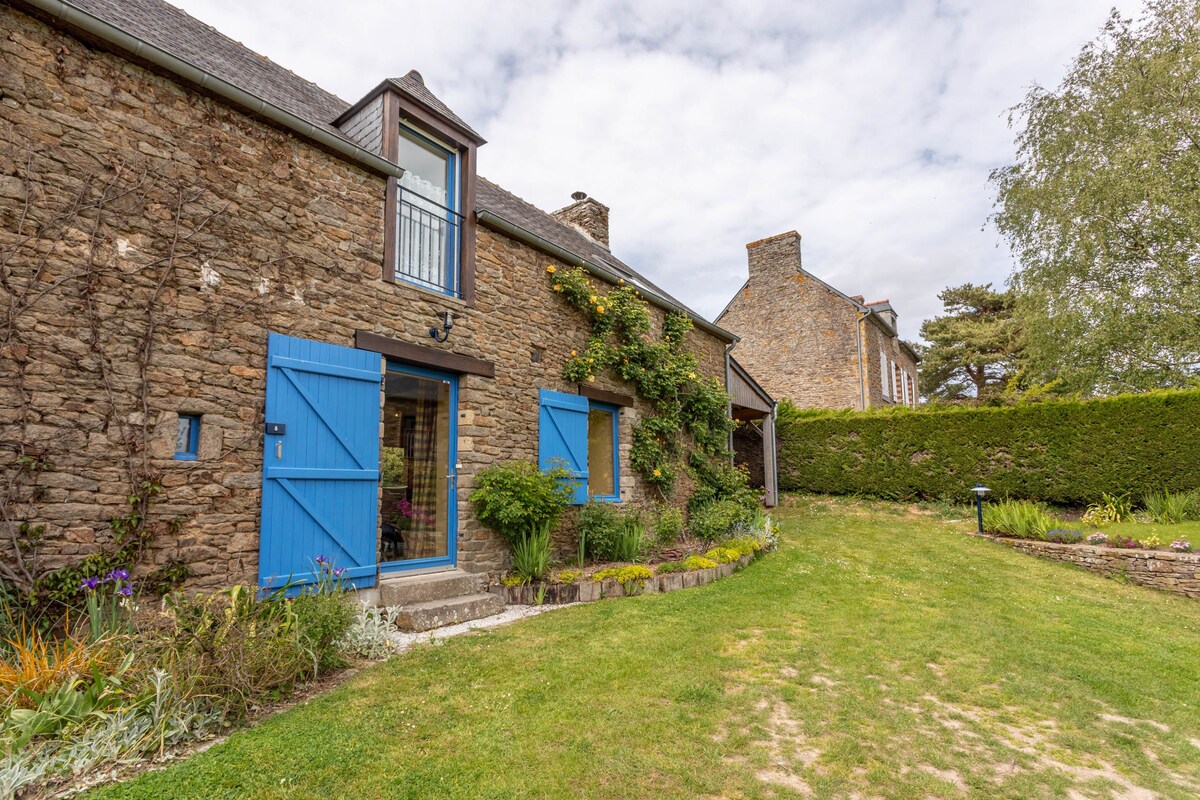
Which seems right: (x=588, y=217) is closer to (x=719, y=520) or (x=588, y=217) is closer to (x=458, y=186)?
(x=458, y=186)

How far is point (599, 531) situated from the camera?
732cm

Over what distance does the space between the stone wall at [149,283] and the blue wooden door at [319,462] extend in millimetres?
117

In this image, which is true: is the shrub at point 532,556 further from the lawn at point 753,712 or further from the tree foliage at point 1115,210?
the tree foliage at point 1115,210

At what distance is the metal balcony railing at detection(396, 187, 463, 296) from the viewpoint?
5984 mm

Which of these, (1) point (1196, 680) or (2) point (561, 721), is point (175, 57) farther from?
(1) point (1196, 680)

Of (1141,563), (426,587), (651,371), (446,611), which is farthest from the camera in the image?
(651,371)

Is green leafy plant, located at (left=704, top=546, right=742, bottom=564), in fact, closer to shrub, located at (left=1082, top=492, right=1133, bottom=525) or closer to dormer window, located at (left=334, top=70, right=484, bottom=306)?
dormer window, located at (left=334, top=70, right=484, bottom=306)

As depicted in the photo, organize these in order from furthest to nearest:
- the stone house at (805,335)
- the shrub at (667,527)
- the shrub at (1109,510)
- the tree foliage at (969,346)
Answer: the tree foliage at (969,346) → the stone house at (805,335) → the shrub at (1109,510) → the shrub at (667,527)

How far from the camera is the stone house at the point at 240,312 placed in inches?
144

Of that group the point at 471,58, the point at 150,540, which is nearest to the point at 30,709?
the point at 150,540

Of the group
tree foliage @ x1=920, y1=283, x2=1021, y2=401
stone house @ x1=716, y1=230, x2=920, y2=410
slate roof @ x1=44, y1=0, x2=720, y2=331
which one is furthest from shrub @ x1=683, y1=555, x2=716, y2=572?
tree foliage @ x1=920, y1=283, x2=1021, y2=401

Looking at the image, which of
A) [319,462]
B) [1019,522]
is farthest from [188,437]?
[1019,522]

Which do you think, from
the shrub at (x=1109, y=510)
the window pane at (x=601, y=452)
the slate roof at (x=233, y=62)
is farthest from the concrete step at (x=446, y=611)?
the shrub at (x=1109, y=510)

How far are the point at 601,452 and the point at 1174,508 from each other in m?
9.56
